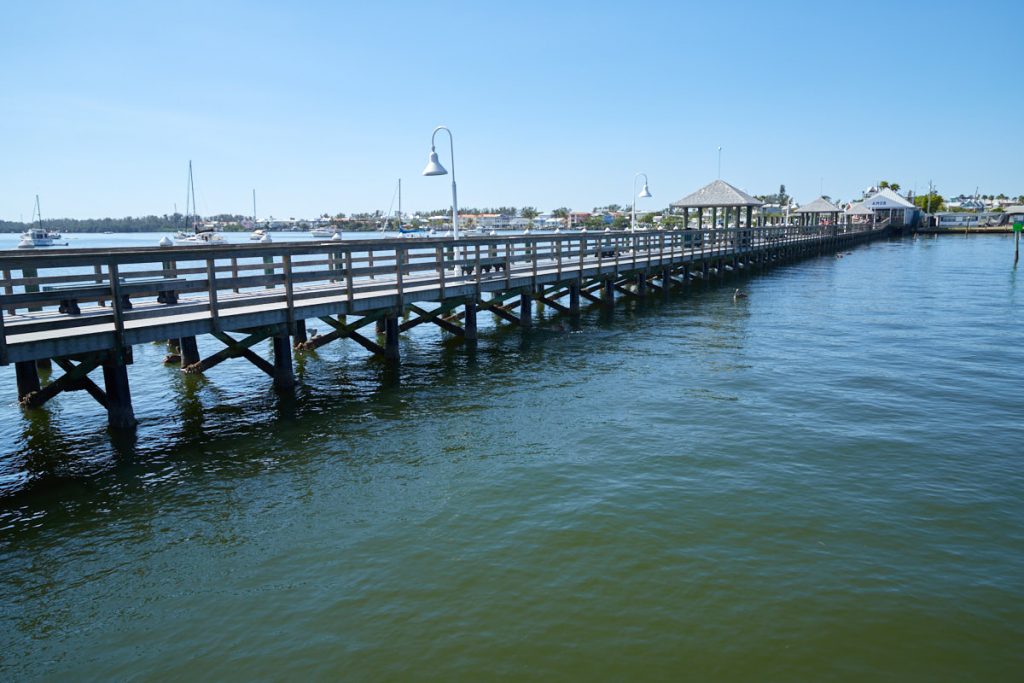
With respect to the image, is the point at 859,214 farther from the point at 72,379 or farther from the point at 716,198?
the point at 72,379

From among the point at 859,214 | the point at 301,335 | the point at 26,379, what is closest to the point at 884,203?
the point at 859,214

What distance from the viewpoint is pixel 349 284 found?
48.5ft

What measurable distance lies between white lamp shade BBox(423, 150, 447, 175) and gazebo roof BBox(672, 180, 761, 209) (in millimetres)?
29329

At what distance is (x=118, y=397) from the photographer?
11.4 m

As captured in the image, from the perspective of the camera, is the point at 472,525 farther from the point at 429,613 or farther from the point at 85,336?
the point at 85,336

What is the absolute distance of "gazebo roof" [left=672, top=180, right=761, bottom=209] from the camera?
45.2m

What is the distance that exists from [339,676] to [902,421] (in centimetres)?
1082

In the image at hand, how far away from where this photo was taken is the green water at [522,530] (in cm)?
600

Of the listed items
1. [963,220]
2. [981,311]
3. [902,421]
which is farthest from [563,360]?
[963,220]

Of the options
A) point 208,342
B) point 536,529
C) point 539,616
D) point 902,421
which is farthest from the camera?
point 208,342

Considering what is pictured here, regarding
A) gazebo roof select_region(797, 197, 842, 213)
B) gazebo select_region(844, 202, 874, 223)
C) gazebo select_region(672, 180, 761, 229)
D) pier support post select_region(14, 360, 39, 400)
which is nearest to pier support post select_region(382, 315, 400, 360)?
pier support post select_region(14, 360, 39, 400)

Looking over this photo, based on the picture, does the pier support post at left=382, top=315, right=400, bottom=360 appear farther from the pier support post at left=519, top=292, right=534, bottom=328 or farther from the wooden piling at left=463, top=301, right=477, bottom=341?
the pier support post at left=519, top=292, right=534, bottom=328

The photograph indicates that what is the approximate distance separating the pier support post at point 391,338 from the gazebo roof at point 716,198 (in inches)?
1337

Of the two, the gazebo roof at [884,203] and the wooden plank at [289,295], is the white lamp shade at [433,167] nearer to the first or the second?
the wooden plank at [289,295]
